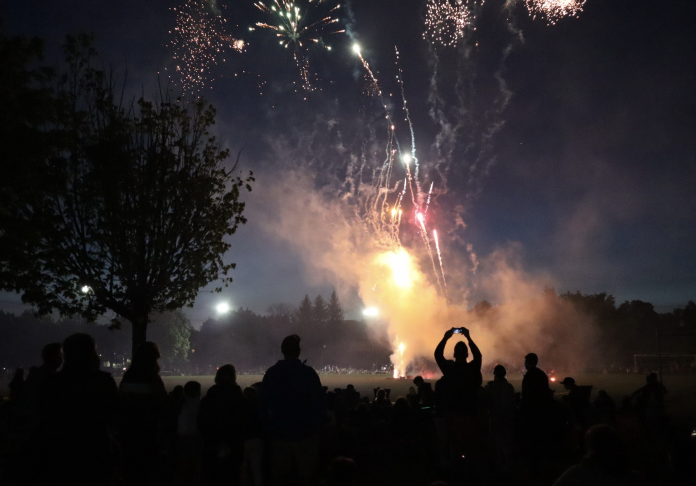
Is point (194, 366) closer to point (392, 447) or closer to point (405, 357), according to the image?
point (405, 357)

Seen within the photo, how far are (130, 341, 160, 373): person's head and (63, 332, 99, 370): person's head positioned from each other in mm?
850

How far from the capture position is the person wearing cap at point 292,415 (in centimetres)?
531

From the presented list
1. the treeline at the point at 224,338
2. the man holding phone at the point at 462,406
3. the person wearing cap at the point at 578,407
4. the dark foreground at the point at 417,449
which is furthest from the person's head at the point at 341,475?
the treeline at the point at 224,338

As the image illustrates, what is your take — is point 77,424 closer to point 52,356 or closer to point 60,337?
point 52,356

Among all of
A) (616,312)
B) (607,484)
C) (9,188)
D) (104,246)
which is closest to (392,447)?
(607,484)

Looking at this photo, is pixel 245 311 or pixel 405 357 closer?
pixel 405 357

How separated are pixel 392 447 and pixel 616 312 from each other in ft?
253

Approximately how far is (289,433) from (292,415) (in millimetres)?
183

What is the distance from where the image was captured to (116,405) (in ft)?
12.6

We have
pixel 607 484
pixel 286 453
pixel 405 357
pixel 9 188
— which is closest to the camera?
pixel 607 484

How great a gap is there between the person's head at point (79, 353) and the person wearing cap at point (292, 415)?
1.88 m

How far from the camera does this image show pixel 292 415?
5.34 meters

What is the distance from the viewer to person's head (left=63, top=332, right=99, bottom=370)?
3.87 m

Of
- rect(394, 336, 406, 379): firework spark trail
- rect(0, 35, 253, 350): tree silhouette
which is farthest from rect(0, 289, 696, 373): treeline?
rect(0, 35, 253, 350): tree silhouette
